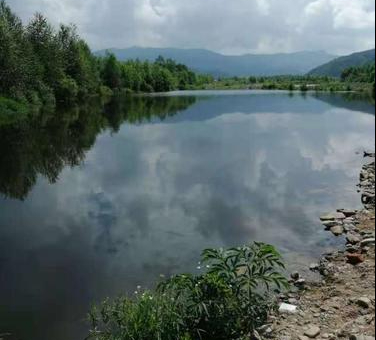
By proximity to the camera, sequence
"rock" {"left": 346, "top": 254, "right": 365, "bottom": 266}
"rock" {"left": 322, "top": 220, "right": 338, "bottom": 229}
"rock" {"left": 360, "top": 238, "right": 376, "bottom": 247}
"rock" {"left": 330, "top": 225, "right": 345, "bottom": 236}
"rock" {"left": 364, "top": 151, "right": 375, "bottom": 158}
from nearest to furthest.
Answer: "rock" {"left": 346, "top": 254, "right": 365, "bottom": 266}, "rock" {"left": 360, "top": 238, "right": 376, "bottom": 247}, "rock" {"left": 330, "top": 225, "right": 345, "bottom": 236}, "rock" {"left": 322, "top": 220, "right": 338, "bottom": 229}, "rock" {"left": 364, "top": 151, "right": 375, "bottom": 158}

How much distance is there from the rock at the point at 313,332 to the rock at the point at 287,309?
1.19m

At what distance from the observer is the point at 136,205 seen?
23422mm

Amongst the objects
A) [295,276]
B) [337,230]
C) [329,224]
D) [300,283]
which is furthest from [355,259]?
[329,224]

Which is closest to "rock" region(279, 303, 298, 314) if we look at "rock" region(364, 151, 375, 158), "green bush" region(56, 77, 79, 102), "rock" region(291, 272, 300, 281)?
"rock" region(291, 272, 300, 281)

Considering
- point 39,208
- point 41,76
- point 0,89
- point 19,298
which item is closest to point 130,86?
point 41,76

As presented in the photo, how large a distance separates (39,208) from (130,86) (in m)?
130

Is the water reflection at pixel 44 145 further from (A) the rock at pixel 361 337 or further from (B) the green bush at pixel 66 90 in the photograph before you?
(B) the green bush at pixel 66 90

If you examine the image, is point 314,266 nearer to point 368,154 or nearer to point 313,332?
point 313,332

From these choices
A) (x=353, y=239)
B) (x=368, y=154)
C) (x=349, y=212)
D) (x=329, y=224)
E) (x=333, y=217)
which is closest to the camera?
(x=353, y=239)

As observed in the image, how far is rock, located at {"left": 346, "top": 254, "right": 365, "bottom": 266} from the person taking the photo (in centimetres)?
1531

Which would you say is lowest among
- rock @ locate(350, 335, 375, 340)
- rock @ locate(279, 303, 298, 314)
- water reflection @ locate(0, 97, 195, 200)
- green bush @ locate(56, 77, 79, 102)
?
rock @ locate(279, 303, 298, 314)

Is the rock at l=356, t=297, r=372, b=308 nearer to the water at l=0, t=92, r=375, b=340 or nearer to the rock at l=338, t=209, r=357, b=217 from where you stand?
the water at l=0, t=92, r=375, b=340

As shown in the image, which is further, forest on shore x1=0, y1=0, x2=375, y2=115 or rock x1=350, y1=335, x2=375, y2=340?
forest on shore x1=0, y1=0, x2=375, y2=115

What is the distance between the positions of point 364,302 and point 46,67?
87823mm
